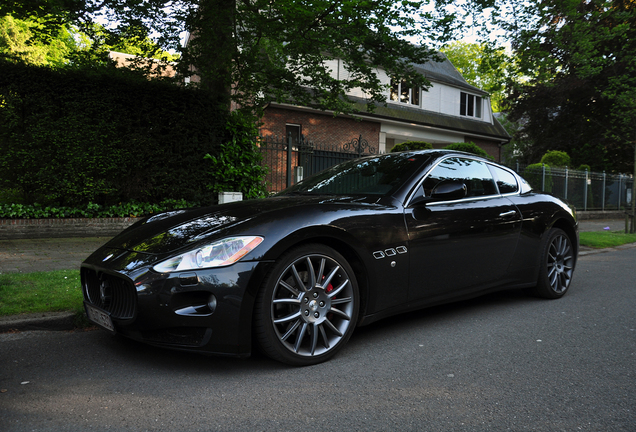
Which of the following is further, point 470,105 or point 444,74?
point 470,105

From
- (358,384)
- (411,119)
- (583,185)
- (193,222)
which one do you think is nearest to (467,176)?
(358,384)

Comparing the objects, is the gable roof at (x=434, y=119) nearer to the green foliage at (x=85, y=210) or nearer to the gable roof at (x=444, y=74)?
the gable roof at (x=444, y=74)

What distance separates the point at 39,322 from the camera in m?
3.74

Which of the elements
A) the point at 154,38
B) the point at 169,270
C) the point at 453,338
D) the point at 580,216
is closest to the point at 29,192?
the point at 154,38

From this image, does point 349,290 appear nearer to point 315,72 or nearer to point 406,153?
point 406,153

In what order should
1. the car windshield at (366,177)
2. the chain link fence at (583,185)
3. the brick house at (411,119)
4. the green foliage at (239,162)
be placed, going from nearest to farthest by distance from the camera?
1. the car windshield at (366,177)
2. the green foliage at (239,162)
3. the chain link fence at (583,185)
4. the brick house at (411,119)

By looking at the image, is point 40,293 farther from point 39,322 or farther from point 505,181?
point 505,181

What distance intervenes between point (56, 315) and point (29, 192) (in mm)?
6039

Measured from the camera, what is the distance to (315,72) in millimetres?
10219

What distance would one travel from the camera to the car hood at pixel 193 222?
3070mm

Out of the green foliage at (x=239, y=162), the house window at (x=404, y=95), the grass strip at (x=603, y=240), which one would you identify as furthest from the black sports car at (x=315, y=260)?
the house window at (x=404, y=95)

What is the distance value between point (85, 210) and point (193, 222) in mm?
6944

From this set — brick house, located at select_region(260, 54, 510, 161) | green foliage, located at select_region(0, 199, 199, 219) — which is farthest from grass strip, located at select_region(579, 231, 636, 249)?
brick house, located at select_region(260, 54, 510, 161)

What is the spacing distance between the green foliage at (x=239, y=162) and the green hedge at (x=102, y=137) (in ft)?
0.61
